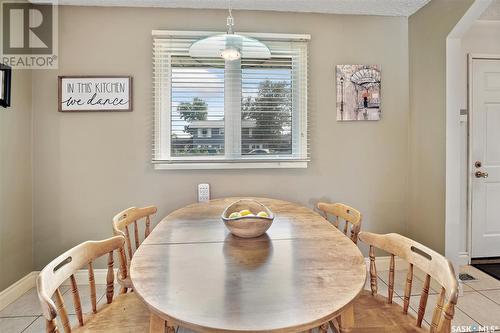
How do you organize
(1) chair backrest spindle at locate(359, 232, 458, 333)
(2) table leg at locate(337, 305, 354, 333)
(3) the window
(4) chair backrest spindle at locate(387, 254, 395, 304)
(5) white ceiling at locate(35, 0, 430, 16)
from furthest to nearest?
1. (3) the window
2. (5) white ceiling at locate(35, 0, 430, 16)
3. (4) chair backrest spindle at locate(387, 254, 395, 304)
4. (2) table leg at locate(337, 305, 354, 333)
5. (1) chair backrest spindle at locate(359, 232, 458, 333)

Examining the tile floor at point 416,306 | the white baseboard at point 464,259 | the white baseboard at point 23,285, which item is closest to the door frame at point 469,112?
the white baseboard at point 464,259

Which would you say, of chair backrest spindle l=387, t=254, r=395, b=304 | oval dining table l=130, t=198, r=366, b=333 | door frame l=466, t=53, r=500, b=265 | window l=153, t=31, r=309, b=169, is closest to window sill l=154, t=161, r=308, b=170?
window l=153, t=31, r=309, b=169

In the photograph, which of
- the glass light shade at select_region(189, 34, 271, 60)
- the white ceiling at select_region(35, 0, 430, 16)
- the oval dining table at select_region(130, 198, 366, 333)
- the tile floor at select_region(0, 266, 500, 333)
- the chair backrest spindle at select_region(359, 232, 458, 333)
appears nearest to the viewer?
the oval dining table at select_region(130, 198, 366, 333)

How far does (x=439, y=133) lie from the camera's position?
7.88 feet

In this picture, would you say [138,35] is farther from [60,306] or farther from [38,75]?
[60,306]

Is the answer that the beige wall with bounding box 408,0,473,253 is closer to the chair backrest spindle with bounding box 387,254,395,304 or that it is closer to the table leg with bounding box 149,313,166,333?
the chair backrest spindle with bounding box 387,254,395,304

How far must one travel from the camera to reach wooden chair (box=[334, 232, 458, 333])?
0.94 m

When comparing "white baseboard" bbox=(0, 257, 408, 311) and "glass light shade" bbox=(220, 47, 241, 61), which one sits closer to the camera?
"glass light shade" bbox=(220, 47, 241, 61)

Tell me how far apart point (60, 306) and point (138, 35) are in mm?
2309

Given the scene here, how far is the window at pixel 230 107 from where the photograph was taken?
8.45ft

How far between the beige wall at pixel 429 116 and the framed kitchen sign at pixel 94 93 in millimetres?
2649

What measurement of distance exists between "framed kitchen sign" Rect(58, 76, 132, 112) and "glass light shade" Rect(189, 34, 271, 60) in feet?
3.57

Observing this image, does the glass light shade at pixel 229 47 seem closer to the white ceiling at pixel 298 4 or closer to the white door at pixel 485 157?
the white ceiling at pixel 298 4

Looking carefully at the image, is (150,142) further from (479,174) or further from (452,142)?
(479,174)
